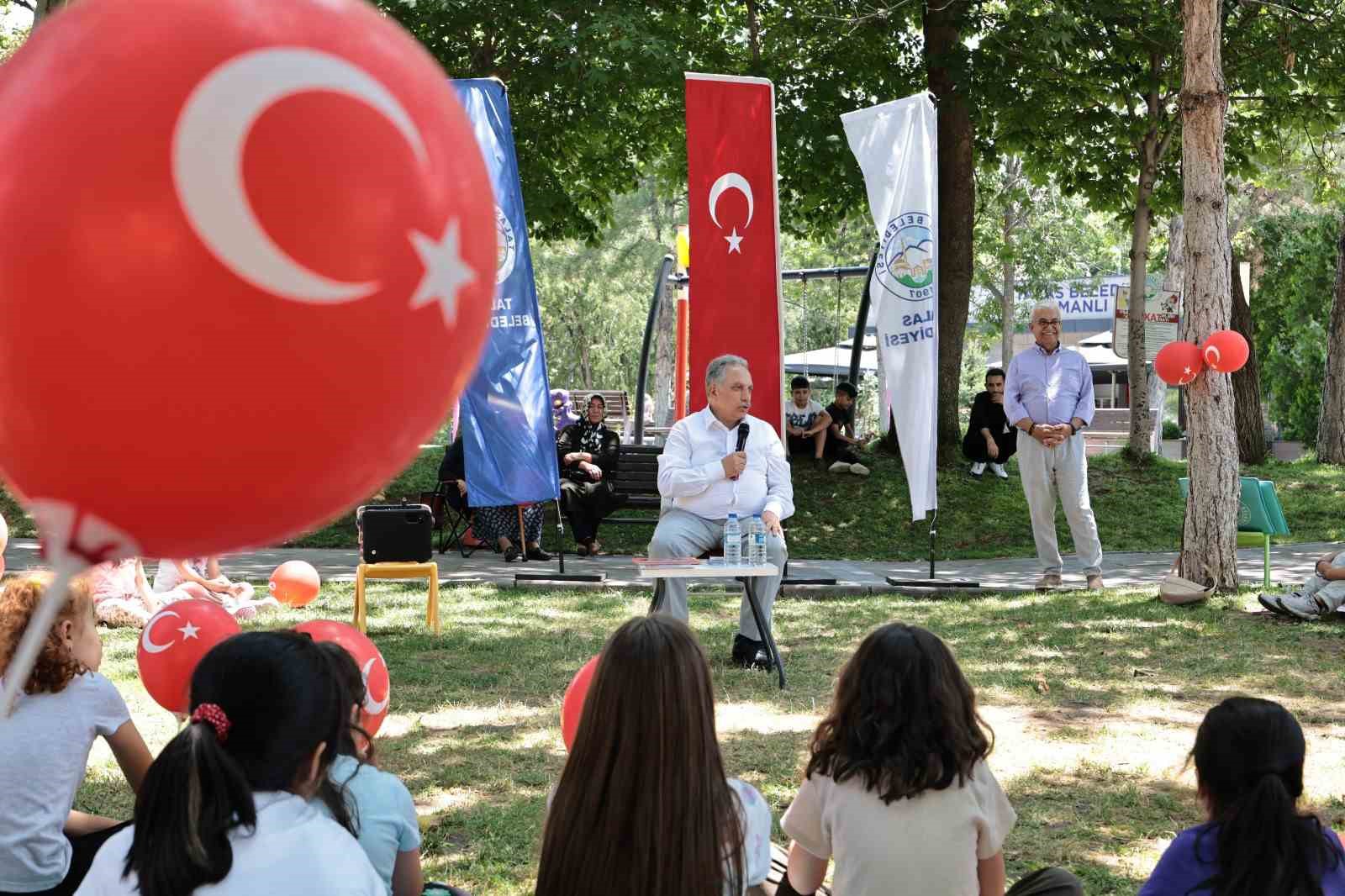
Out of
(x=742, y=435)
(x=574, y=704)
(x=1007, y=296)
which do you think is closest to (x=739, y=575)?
(x=742, y=435)

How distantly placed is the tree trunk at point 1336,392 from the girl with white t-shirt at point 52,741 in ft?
54.3

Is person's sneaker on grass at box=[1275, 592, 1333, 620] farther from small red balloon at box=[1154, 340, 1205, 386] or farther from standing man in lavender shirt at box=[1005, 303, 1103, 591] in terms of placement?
standing man in lavender shirt at box=[1005, 303, 1103, 591]

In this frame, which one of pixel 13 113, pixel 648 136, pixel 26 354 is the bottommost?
pixel 26 354

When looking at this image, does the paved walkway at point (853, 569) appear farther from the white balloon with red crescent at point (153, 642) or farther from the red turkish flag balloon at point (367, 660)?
the red turkish flag balloon at point (367, 660)

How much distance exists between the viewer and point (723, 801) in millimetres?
2512

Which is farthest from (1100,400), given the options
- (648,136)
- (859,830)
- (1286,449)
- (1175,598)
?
(859,830)

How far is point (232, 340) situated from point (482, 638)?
669 centimetres

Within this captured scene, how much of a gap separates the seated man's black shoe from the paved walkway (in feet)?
10.1

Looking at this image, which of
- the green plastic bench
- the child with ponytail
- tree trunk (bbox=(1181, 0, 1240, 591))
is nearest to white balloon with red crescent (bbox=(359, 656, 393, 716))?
the child with ponytail

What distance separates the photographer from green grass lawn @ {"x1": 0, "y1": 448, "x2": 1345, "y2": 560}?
43.3 feet

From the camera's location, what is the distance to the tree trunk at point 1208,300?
8.95 meters

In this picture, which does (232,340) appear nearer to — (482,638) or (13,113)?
(13,113)

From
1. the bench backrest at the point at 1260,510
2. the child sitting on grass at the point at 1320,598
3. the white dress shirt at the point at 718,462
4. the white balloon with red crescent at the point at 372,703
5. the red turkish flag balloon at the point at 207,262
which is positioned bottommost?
the child sitting on grass at the point at 1320,598

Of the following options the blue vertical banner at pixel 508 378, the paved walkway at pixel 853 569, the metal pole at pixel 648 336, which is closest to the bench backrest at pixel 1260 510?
the paved walkway at pixel 853 569
